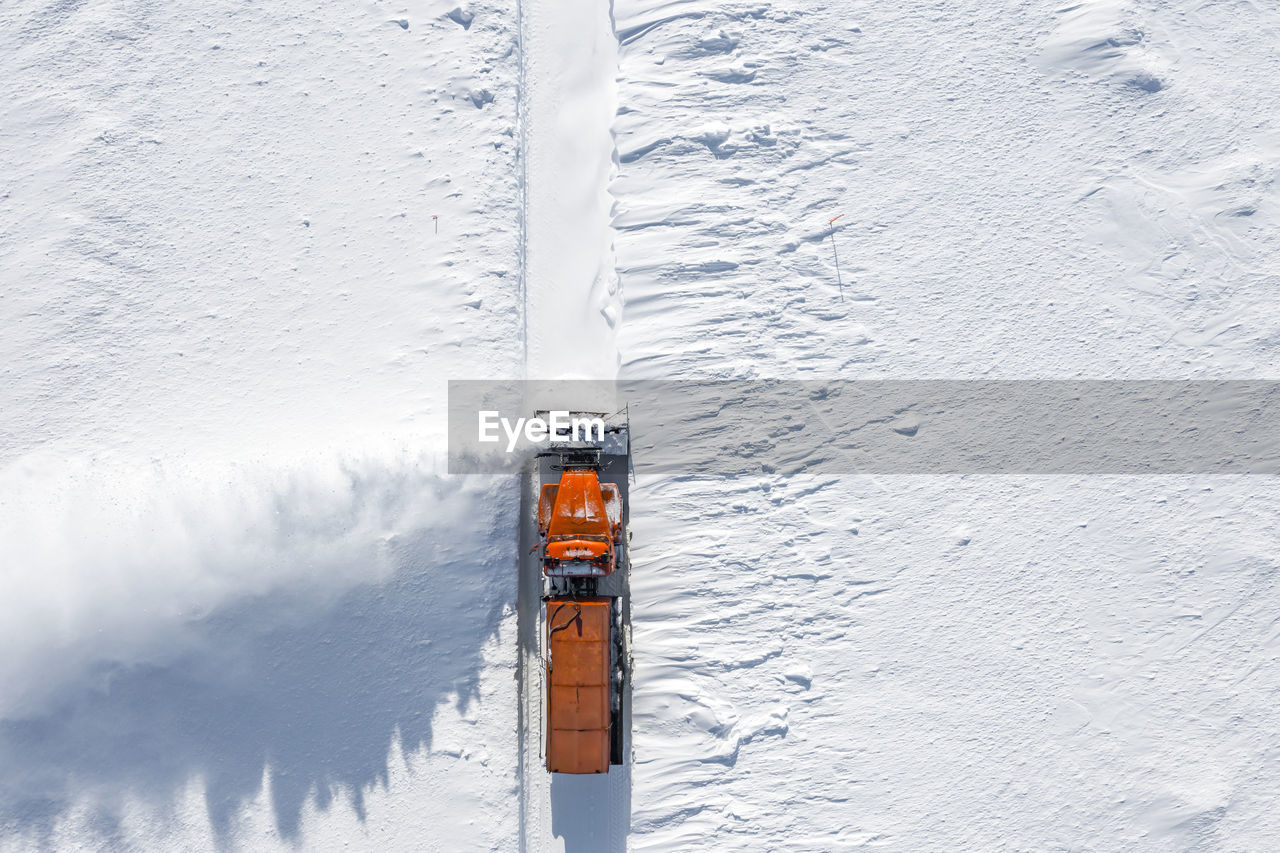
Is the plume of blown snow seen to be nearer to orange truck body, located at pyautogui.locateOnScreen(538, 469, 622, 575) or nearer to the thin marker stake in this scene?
orange truck body, located at pyautogui.locateOnScreen(538, 469, 622, 575)

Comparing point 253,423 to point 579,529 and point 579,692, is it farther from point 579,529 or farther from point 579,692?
point 579,692

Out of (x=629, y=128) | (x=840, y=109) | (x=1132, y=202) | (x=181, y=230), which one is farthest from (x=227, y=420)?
(x=1132, y=202)

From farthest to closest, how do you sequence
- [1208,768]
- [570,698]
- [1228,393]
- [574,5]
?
[574,5], [1228,393], [1208,768], [570,698]

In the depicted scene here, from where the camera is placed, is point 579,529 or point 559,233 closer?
point 579,529

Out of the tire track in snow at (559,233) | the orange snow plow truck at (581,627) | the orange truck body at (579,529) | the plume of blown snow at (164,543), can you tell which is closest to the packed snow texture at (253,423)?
the plume of blown snow at (164,543)

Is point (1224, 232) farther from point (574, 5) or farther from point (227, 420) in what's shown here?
point (227, 420)

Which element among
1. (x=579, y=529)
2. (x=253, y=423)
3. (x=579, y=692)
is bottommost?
(x=579, y=692)

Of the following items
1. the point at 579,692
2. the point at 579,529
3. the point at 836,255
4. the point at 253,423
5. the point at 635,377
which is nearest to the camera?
the point at 579,692

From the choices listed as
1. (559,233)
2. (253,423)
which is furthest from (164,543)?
(559,233)
